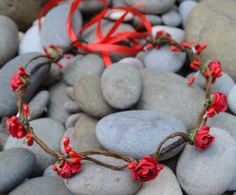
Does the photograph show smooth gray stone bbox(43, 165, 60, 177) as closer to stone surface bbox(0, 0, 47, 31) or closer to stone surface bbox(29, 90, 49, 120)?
stone surface bbox(29, 90, 49, 120)

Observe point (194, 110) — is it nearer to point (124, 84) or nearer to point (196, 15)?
point (124, 84)

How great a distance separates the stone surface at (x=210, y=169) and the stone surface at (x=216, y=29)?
0.46m

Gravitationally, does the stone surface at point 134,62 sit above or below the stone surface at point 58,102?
above

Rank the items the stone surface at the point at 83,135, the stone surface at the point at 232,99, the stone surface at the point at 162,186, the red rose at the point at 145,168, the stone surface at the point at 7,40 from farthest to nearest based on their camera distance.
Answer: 1. the stone surface at the point at 7,40
2. the stone surface at the point at 232,99
3. the stone surface at the point at 83,135
4. the stone surface at the point at 162,186
5. the red rose at the point at 145,168

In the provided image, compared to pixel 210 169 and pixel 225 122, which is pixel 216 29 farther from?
pixel 210 169

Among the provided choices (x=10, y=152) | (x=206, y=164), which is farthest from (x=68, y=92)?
(x=206, y=164)

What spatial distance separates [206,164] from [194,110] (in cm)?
28

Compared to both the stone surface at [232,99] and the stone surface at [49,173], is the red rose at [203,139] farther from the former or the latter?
the stone surface at [49,173]

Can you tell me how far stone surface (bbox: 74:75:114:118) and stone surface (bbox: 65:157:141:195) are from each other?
286 mm

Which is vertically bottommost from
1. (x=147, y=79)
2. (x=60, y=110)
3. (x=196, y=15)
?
(x=60, y=110)

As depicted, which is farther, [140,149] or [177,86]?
[177,86]

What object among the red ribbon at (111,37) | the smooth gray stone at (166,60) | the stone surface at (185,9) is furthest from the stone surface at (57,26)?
the stone surface at (185,9)

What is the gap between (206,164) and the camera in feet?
3.47

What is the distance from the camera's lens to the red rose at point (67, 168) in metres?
0.99
